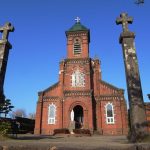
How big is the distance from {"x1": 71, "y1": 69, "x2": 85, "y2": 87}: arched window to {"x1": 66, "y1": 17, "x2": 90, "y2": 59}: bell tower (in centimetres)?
379

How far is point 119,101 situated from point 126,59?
2447 centimetres

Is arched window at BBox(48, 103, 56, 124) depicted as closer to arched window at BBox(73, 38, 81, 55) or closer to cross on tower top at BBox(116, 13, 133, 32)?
arched window at BBox(73, 38, 81, 55)

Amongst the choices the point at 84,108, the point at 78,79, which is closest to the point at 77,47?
the point at 78,79

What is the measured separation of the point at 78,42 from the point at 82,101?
12.2 metres

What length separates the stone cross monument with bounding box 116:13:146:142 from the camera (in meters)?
8.81

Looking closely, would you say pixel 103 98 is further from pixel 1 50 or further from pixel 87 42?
pixel 1 50

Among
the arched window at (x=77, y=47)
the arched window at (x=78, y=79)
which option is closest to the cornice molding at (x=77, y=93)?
the arched window at (x=78, y=79)

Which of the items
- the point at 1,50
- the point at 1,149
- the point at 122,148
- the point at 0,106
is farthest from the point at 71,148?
the point at 1,50

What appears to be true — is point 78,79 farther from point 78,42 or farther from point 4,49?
point 4,49

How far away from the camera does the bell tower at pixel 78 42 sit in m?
38.3

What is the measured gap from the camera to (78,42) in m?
39.5

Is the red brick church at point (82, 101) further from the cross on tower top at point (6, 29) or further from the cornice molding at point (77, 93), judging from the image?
the cross on tower top at point (6, 29)

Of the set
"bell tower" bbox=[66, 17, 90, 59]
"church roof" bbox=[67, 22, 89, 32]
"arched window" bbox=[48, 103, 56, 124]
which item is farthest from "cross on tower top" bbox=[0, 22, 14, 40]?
"church roof" bbox=[67, 22, 89, 32]

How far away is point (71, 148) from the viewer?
5461 millimetres
